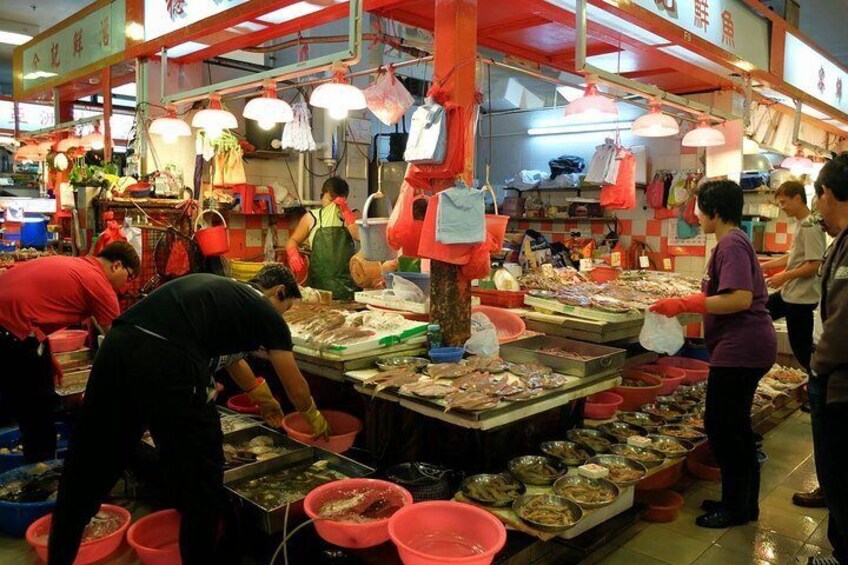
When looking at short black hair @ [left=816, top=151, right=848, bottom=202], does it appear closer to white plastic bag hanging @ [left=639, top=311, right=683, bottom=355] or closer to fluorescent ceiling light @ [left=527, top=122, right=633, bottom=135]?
white plastic bag hanging @ [left=639, top=311, right=683, bottom=355]

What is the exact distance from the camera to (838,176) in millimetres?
3189

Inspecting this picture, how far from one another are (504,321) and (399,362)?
1.43m

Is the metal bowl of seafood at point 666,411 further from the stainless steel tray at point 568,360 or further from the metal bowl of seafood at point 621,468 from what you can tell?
the metal bowl of seafood at point 621,468

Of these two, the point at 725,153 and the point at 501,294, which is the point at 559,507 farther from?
the point at 725,153

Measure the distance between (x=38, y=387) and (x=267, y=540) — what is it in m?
2.26

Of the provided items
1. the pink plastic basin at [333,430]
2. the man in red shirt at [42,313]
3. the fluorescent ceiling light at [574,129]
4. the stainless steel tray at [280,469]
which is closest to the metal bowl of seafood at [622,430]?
the pink plastic basin at [333,430]

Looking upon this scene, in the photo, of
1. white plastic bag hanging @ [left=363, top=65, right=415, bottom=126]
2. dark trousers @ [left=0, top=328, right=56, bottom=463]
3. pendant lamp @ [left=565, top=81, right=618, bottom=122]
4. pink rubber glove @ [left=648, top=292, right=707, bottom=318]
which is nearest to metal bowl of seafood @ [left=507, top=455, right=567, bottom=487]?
pink rubber glove @ [left=648, top=292, right=707, bottom=318]

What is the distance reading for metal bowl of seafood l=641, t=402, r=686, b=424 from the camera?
16.6 ft

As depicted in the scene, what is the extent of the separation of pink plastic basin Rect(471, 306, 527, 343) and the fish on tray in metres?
1.04

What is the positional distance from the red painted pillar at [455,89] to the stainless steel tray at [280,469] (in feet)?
3.82

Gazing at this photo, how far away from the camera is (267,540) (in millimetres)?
3580

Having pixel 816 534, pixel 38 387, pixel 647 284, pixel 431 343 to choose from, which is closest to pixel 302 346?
pixel 431 343

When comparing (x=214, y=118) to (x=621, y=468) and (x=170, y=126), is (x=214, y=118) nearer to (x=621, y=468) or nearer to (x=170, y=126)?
(x=170, y=126)

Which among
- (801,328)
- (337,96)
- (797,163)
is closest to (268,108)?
(337,96)
